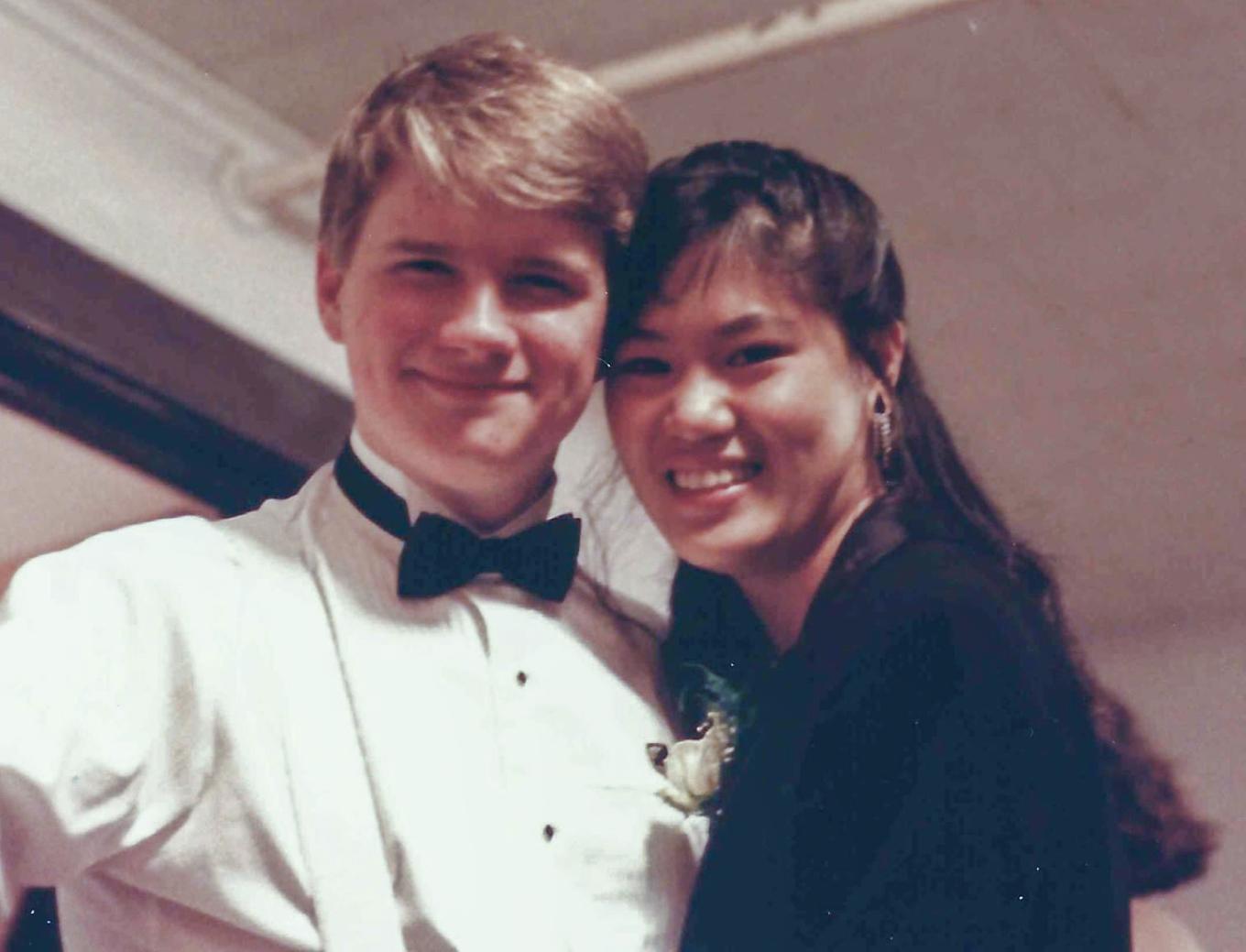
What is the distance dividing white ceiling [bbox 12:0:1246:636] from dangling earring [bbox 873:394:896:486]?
2.04 ft

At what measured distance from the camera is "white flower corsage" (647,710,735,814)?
1.11m

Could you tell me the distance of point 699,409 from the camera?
1.20 metres

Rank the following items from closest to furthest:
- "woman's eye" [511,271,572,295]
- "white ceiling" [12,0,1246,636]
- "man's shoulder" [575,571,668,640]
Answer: "woman's eye" [511,271,572,295], "man's shoulder" [575,571,668,640], "white ceiling" [12,0,1246,636]

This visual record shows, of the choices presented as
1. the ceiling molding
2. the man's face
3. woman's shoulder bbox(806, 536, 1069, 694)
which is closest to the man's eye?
the man's face

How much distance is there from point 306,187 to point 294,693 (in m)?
1.19

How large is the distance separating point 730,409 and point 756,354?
0.15ft

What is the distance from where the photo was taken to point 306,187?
209 cm

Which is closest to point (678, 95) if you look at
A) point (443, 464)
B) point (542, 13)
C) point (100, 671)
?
point (542, 13)

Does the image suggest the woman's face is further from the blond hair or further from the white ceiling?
the white ceiling

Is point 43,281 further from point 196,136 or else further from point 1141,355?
point 1141,355

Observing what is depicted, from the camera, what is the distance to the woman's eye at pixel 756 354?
4.02 ft

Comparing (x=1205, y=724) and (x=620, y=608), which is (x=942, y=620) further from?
(x=1205, y=724)

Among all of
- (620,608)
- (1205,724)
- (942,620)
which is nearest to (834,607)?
(942,620)

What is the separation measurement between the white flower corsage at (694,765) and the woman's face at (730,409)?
0.48ft
